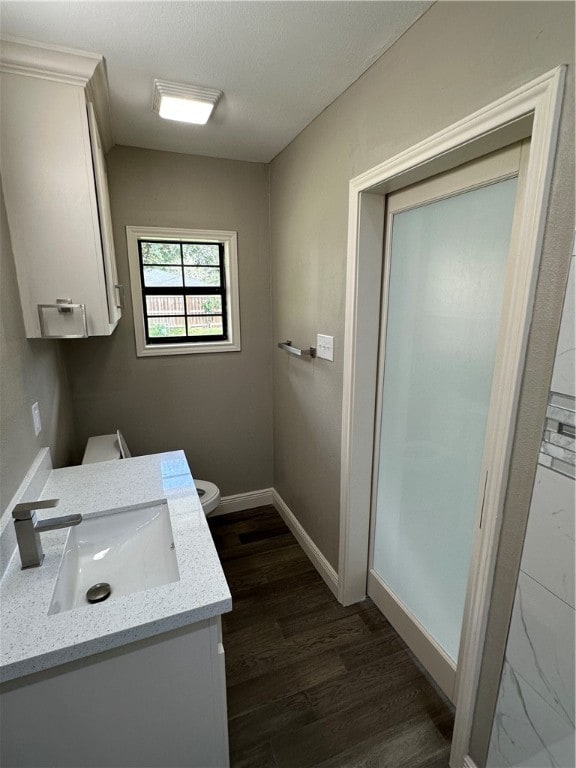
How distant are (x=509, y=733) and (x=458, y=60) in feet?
6.50

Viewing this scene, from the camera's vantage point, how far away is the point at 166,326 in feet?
8.48

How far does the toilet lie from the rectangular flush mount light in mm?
1661

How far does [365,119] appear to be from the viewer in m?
1.53

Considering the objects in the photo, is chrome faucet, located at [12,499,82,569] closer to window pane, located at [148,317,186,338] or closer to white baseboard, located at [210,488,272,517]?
window pane, located at [148,317,186,338]

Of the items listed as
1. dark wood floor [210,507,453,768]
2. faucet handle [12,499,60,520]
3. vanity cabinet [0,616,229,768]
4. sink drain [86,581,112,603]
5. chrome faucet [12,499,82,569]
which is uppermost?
faucet handle [12,499,60,520]

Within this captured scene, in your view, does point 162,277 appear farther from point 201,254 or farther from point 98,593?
point 98,593

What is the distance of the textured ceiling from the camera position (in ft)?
3.84

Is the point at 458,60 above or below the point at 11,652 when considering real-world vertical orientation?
above

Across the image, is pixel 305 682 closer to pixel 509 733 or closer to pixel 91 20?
pixel 509 733

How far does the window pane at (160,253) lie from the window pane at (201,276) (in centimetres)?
10

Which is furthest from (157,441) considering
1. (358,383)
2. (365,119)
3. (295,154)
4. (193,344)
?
(365,119)

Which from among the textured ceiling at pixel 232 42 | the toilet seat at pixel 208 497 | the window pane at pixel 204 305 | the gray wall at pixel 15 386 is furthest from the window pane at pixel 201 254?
the toilet seat at pixel 208 497

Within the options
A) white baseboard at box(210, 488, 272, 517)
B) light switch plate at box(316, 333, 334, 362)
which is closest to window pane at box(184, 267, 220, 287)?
light switch plate at box(316, 333, 334, 362)

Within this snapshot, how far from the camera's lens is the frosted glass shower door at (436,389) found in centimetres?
128
